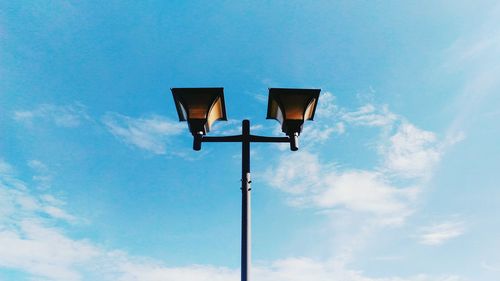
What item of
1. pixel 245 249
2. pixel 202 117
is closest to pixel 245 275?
pixel 245 249

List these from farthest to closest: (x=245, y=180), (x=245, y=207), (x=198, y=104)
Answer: (x=198, y=104), (x=245, y=180), (x=245, y=207)

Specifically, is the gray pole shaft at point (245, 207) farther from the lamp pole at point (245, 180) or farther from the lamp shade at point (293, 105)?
the lamp shade at point (293, 105)

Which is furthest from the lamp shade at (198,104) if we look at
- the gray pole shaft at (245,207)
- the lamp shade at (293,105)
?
the lamp shade at (293,105)

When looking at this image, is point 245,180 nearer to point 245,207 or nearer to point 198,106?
point 245,207

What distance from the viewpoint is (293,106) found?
4.61m

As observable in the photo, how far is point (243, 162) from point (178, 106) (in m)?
1.16

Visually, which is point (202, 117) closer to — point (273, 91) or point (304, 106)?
point (273, 91)

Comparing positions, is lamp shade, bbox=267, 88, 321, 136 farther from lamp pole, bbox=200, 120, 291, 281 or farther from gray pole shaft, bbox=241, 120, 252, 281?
gray pole shaft, bbox=241, 120, 252, 281

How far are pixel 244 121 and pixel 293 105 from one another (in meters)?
0.72

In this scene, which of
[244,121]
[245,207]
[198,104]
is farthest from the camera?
[244,121]

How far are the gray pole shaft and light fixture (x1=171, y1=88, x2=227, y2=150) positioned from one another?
51 cm

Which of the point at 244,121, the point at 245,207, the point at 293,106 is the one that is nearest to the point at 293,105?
the point at 293,106

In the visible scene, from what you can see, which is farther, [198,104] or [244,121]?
[244,121]

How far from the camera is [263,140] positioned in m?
4.69
